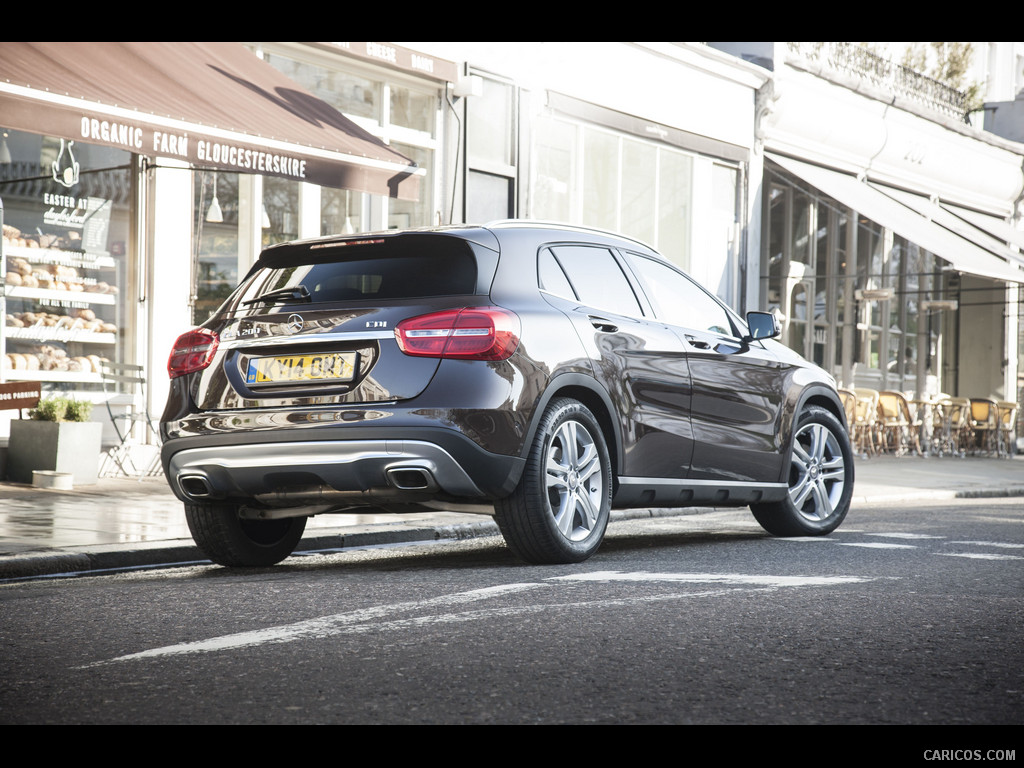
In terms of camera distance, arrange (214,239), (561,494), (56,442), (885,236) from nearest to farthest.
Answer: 1. (561,494)
2. (56,442)
3. (214,239)
4. (885,236)

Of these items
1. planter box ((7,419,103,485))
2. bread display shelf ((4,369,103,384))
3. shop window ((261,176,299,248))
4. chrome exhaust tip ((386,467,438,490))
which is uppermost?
shop window ((261,176,299,248))

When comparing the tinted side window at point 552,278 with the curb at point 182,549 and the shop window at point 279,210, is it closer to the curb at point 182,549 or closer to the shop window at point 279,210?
the curb at point 182,549

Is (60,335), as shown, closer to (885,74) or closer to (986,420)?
(986,420)

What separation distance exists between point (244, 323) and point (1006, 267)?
1679 cm

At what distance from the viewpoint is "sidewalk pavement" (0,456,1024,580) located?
728 cm

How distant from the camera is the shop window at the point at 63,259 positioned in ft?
41.1

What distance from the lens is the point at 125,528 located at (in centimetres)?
860

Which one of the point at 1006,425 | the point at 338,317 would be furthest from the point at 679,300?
the point at 1006,425

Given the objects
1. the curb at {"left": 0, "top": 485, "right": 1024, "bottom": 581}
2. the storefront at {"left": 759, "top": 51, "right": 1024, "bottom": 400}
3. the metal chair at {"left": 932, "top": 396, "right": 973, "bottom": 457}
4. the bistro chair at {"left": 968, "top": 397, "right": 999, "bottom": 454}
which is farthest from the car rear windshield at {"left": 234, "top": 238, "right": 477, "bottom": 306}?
the bistro chair at {"left": 968, "top": 397, "right": 999, "bottom": 454}

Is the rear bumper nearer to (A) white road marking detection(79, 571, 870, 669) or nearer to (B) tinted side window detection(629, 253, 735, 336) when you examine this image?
(A) white road marking detection(79, 571, 870, 669)

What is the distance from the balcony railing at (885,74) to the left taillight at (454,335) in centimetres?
1693

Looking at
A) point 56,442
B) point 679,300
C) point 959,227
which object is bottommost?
point 56,442

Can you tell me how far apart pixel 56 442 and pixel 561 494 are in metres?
6.01

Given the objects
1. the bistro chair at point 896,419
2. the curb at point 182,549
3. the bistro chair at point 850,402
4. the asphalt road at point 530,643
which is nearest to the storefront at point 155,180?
the curb at point 182,549
